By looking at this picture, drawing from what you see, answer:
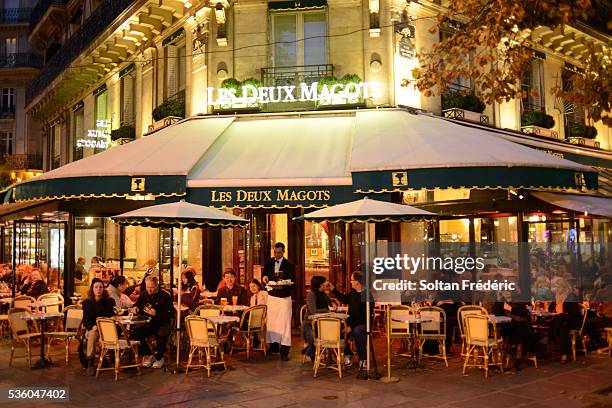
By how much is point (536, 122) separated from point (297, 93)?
6173 mm

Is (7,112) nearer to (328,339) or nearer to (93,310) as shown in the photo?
(93,310)

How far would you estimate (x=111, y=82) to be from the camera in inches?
706

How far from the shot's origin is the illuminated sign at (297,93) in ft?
40.9

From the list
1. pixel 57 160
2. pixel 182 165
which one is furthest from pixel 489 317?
pixel 57 160

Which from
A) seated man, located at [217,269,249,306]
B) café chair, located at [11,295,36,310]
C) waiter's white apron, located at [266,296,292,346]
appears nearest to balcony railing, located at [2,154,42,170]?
café chair, located at [11,295,36,310]

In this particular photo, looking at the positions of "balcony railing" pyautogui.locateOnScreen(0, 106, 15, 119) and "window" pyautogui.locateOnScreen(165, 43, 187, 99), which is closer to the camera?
"window" pyautogui.locateOnScreen(165, 43, 187, 99)

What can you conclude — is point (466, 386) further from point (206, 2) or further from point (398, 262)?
point (206, 2)

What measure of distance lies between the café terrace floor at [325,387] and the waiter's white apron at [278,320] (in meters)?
→ 0.51

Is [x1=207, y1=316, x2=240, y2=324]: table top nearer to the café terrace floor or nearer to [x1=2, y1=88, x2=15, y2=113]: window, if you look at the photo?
the café terrace floor

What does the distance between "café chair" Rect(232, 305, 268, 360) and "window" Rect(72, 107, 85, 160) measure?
11848 mm

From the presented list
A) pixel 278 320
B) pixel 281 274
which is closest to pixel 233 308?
pixel 278 320

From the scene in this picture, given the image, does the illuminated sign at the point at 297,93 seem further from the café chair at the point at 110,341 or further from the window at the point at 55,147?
the window at the point at 55,147

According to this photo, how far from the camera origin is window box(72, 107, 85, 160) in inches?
787

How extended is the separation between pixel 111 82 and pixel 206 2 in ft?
20.1
